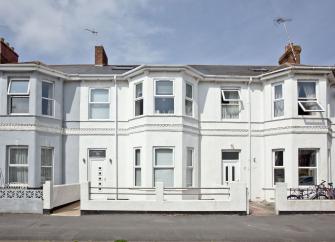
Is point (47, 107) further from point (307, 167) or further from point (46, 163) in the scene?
point (307, 167)

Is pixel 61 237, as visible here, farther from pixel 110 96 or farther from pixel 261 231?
pixel 110 96

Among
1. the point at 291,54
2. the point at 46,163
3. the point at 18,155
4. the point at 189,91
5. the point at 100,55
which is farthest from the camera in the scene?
the point at 100,55

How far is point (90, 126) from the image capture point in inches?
744

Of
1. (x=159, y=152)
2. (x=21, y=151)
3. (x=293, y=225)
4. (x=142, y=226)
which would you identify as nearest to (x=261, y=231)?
(x=293, y=225)

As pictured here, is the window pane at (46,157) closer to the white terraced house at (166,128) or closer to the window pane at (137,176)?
the white terraced house at (166,128)

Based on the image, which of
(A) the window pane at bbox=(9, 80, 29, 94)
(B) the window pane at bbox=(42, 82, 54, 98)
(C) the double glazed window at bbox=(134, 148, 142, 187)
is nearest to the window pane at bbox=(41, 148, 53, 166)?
(B) the window pane at bbox=(42, 82, 54, 98)

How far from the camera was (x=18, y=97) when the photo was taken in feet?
56.5

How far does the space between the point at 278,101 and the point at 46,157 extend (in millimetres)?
12344

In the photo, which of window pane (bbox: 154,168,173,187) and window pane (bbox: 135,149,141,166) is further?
window pane (bbox: 135,149,141,166)

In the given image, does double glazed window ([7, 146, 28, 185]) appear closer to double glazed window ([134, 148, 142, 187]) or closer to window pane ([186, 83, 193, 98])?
double glazed window ([134, 148, 142, 187])

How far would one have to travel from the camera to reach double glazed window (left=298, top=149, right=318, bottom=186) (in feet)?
57.6

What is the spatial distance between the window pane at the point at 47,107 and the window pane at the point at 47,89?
26 centimetres

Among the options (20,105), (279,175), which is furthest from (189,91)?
(20,105)

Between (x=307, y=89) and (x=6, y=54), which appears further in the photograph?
(x=6, y=54)
